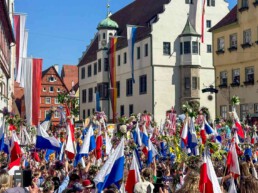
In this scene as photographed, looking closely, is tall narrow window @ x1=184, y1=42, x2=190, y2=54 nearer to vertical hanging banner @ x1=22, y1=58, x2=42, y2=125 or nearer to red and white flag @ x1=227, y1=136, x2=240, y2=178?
vertical hanging banner @ x1=22, y1=58, x2=42, y2=125

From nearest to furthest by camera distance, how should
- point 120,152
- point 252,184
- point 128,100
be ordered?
point 252,184 → point 120,152 → point 128,100

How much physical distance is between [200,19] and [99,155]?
130ft

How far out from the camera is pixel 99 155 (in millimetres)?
15008

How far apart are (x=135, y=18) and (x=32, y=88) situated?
133ft

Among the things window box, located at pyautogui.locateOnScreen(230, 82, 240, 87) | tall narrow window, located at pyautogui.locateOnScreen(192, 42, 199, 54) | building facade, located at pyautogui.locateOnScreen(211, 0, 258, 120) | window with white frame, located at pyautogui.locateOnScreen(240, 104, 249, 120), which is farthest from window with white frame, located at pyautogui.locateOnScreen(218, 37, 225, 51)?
tall narrow window, located at pyautogui.locateOnScreen(192, 42, 199, 54)

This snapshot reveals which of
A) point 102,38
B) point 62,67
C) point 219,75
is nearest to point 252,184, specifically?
point 219,75

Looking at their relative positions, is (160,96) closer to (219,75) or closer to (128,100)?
(128,100)

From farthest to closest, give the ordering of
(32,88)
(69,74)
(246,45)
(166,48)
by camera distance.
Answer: (69,74) → (166,48) → (246,45) → (32,88)

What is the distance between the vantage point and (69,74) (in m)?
95.9

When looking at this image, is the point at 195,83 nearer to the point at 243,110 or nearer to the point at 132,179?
the point at 243,110

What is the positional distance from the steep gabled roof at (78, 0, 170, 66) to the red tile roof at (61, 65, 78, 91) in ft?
80.7

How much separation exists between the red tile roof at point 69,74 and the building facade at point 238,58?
54.9 meters

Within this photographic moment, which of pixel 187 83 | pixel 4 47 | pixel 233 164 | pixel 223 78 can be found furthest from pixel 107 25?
pixel 233 164

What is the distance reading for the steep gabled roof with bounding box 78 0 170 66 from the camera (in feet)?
178
